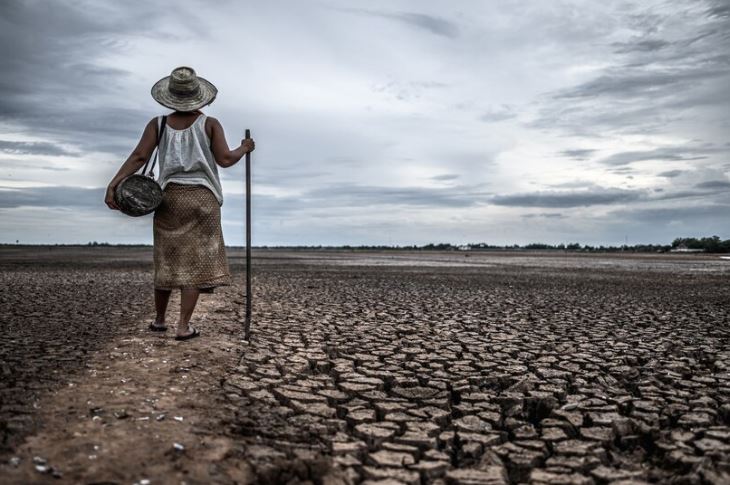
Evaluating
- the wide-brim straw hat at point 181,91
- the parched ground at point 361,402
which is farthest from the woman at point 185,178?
the parched ground at point 361,402

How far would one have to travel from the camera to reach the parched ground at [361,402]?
203 cm

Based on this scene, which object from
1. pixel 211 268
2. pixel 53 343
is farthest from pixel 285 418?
pixel 53 343

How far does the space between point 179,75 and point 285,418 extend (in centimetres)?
244

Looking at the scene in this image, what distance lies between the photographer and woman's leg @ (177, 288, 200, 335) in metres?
3.74

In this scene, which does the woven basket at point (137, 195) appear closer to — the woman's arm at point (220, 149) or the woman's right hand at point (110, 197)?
the woman's right hand at point (110, 197)

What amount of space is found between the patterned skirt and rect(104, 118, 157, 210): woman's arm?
0.26m

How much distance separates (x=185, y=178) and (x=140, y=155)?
342 mm

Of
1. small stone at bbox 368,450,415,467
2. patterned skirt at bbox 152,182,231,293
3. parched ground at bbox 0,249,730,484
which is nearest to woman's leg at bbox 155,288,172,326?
parched ground at bbox 0,249,730,484

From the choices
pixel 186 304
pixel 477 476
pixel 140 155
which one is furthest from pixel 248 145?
pixel 477 476

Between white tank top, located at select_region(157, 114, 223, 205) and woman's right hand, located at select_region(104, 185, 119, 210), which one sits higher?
white tank top, located at select_region(157, 114, 223, 205)

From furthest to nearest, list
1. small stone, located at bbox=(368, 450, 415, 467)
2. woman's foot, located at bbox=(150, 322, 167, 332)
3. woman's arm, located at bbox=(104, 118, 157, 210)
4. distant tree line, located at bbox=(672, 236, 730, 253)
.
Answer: distant tree line, located at bbox=(672, 236, 730, 253) < woman's foot, located at bbox=(150, 322, 167, 332) < woman's arm, located at bbox=(104, 118, 157, 210) < small stone, located at bbox=(368, 450, 415, 467)

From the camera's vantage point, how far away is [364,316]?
19.5 feet

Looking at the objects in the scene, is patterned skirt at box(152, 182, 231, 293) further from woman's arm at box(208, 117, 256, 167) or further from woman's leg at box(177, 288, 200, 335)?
woman's arm at box(208, 117, 256, 167)

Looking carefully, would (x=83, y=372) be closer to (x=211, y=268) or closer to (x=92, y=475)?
(x=211, y=268)
